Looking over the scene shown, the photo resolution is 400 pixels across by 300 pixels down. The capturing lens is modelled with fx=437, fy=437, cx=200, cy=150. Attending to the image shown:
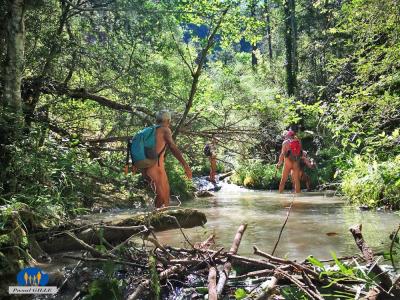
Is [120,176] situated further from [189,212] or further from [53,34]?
[189,212]

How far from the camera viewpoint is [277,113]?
39.1 ft

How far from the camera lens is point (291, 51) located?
88.4 ft

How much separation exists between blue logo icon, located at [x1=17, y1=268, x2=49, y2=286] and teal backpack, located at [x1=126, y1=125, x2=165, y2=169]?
12.3 ft

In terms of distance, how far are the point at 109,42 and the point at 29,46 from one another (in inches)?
72.6

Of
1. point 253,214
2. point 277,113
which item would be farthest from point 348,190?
point 253,214

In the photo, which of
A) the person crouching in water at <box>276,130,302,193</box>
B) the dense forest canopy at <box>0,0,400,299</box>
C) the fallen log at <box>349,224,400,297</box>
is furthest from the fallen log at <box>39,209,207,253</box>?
the person crouching in water at <box>276,130,302,193</box>

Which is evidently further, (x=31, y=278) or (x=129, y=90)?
(x=129, y=90)

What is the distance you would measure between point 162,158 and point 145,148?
39cm
